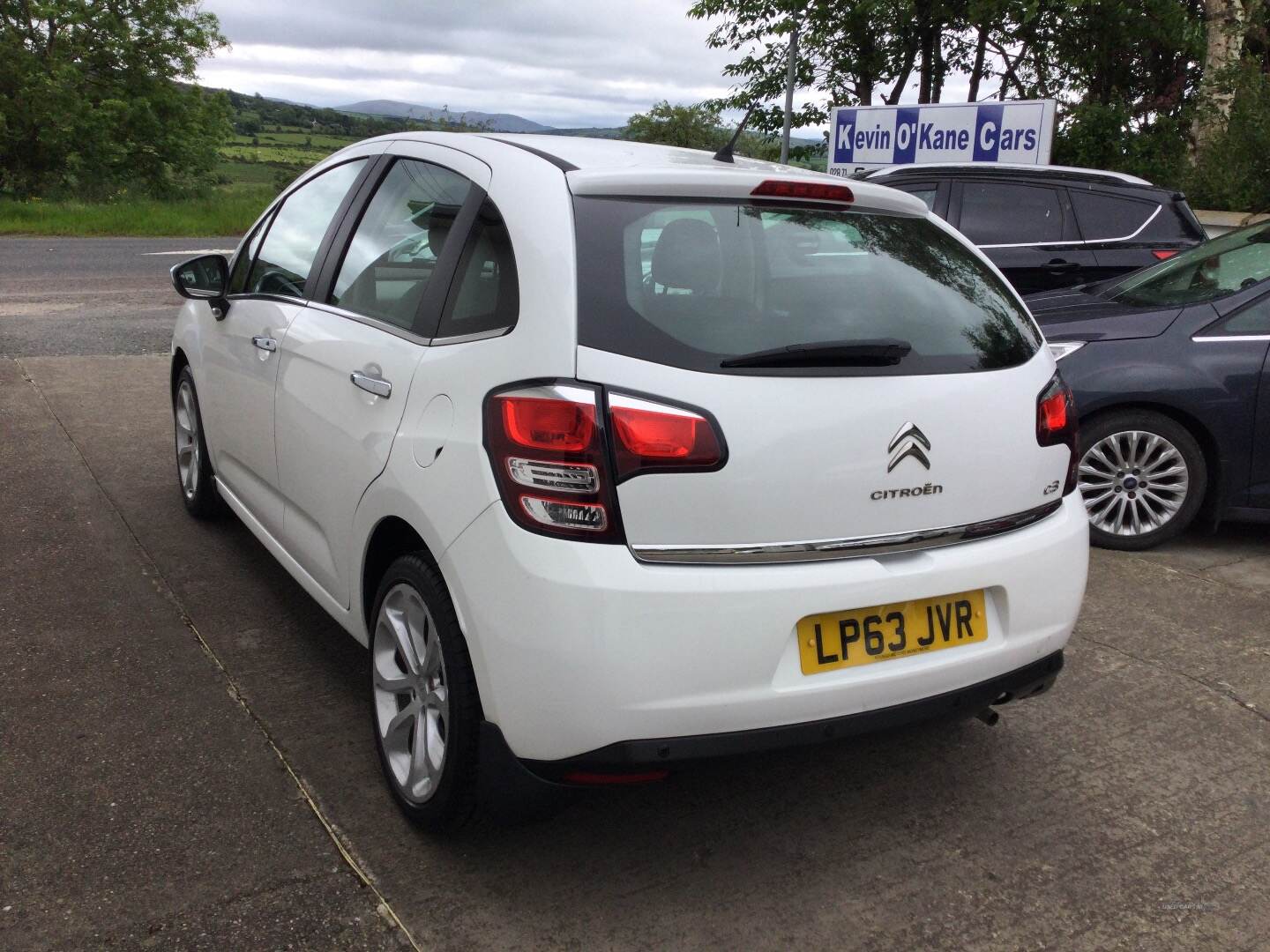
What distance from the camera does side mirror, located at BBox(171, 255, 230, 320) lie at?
4488 millimetres

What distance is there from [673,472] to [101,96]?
40.8 meters

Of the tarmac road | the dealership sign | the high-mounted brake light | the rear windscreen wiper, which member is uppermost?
the dealership sign

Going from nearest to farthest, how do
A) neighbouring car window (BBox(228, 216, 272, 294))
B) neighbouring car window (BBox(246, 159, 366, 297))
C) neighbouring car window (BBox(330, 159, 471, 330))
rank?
neighbouring car window (BBox(330, 159, 471, 330)) → neighbouring car window (BBox(246, 159, 366, 297)) → neighbouring car window (BBox(228, 216, 272, 294))

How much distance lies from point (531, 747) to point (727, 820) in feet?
2.61

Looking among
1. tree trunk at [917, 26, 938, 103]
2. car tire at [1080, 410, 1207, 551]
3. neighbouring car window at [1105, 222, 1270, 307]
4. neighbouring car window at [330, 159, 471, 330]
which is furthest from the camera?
tree trunk at [917, 26, 938, 103]

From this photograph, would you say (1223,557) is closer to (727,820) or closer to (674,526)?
(727,820)

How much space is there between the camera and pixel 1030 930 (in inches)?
102

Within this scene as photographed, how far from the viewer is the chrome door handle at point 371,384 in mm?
2934

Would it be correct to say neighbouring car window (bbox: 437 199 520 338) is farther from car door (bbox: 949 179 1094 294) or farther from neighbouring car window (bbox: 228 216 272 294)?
car door (bbox: 949 179 1094 294)

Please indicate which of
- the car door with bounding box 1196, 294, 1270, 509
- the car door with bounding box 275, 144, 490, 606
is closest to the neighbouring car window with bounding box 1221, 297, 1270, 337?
the car door with bounding box 1196, 294, 1270, 509

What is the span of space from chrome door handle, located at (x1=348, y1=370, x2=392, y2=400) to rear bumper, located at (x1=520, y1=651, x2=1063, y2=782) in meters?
1.02

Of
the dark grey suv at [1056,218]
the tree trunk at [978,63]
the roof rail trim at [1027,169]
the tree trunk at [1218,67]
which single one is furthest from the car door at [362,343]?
the tree trunk at [978,63]

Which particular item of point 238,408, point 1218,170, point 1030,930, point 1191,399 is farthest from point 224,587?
point 1218,170

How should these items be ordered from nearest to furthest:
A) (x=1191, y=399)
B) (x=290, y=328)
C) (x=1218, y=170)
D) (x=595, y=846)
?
(x=595, y=846) < (x=290, y=328) < (x=1191, y=399) < (x=1218, y=170)
